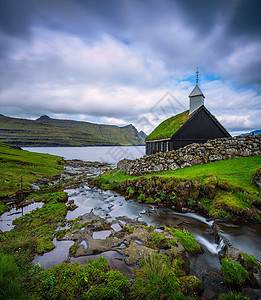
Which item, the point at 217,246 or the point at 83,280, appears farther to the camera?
the point at 217,246

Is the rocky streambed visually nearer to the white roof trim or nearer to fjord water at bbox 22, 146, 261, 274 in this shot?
fjord water at bbox 22, 146, 261, 274

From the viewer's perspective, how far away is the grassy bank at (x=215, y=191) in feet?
39.4

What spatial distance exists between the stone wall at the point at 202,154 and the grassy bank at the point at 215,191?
125 centimetres

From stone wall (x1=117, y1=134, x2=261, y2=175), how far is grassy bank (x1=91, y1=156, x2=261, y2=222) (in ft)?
4.10

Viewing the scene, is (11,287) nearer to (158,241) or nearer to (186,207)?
(158,241)

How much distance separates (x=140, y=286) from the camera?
5660 millimetres

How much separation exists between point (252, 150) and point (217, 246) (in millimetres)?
13724

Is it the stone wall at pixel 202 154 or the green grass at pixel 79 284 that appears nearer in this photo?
the green grass at pixel 79 284

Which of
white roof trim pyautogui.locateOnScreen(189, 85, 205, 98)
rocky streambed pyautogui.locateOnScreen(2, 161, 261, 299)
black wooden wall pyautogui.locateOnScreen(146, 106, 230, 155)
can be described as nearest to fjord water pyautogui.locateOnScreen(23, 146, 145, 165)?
black wooden wall pyautogui.locateOnScreen(146, 106, 230, 155)

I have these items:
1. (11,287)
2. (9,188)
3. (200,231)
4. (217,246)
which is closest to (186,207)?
(200,231)

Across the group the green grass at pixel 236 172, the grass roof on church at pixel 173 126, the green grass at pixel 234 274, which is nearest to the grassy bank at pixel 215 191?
the green grass at pixel 236 172

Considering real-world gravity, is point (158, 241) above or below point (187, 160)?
below

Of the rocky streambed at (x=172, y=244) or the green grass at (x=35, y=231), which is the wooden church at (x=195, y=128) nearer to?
the rocky streambed at (x=172, y=244)

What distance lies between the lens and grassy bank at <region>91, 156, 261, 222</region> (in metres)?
12.0
